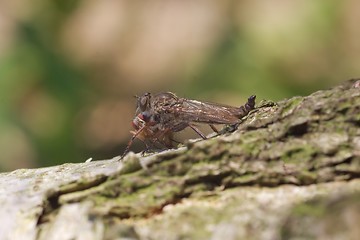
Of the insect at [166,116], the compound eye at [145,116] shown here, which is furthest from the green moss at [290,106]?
the compound eye at [145,116]

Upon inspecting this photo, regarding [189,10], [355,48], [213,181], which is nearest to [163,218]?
[213,181]

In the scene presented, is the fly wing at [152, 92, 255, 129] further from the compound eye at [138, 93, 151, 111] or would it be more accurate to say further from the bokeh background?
the bokeh background

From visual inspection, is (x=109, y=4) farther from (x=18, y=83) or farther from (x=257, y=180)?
(x=257, y=180)

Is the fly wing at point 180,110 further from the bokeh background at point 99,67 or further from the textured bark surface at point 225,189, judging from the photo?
the bokeh background at point 99,67

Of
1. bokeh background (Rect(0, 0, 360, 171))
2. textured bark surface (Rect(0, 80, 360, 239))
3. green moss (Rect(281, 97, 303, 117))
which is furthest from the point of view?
bokeh background (Rect(0, 0, 360, 171))

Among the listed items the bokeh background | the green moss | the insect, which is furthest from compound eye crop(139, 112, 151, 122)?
the bokeh background
